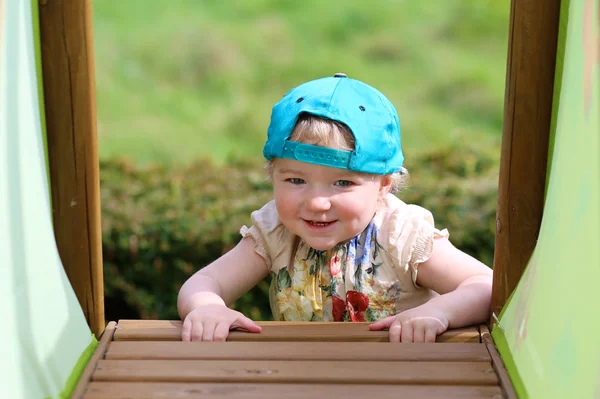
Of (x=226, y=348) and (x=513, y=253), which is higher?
(x=513, y=253)

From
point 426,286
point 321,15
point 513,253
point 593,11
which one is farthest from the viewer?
point 321,15

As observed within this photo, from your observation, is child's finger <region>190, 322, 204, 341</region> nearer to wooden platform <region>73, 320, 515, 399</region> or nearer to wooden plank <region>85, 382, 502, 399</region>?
wooden platform <region>73, 320, 515, 399</region>

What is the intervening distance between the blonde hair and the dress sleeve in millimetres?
386

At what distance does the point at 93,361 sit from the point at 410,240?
1.08m

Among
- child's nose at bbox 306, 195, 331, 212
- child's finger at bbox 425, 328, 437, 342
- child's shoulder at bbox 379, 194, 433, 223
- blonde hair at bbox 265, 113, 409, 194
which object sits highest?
blonde hair at bbox 265, 113, 409, 194

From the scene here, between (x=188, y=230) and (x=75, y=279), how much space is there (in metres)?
1.96

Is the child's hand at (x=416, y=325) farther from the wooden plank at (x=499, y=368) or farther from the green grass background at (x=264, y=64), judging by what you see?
the green grass background at (x=264, y=64)

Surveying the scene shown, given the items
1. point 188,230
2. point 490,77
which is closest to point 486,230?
point 188,230

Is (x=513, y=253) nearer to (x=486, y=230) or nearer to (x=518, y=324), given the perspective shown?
(x=518, y=324)

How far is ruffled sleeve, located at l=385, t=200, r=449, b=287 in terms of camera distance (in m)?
2.72

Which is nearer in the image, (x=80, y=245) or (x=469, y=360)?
(x=469, y=360)

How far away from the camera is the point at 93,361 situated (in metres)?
2.25

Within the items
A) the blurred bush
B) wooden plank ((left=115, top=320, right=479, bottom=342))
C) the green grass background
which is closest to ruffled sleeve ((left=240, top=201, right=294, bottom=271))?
wooden plank ((left=115, top=320, right=479, bottom=342))

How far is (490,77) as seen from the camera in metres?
7.58
